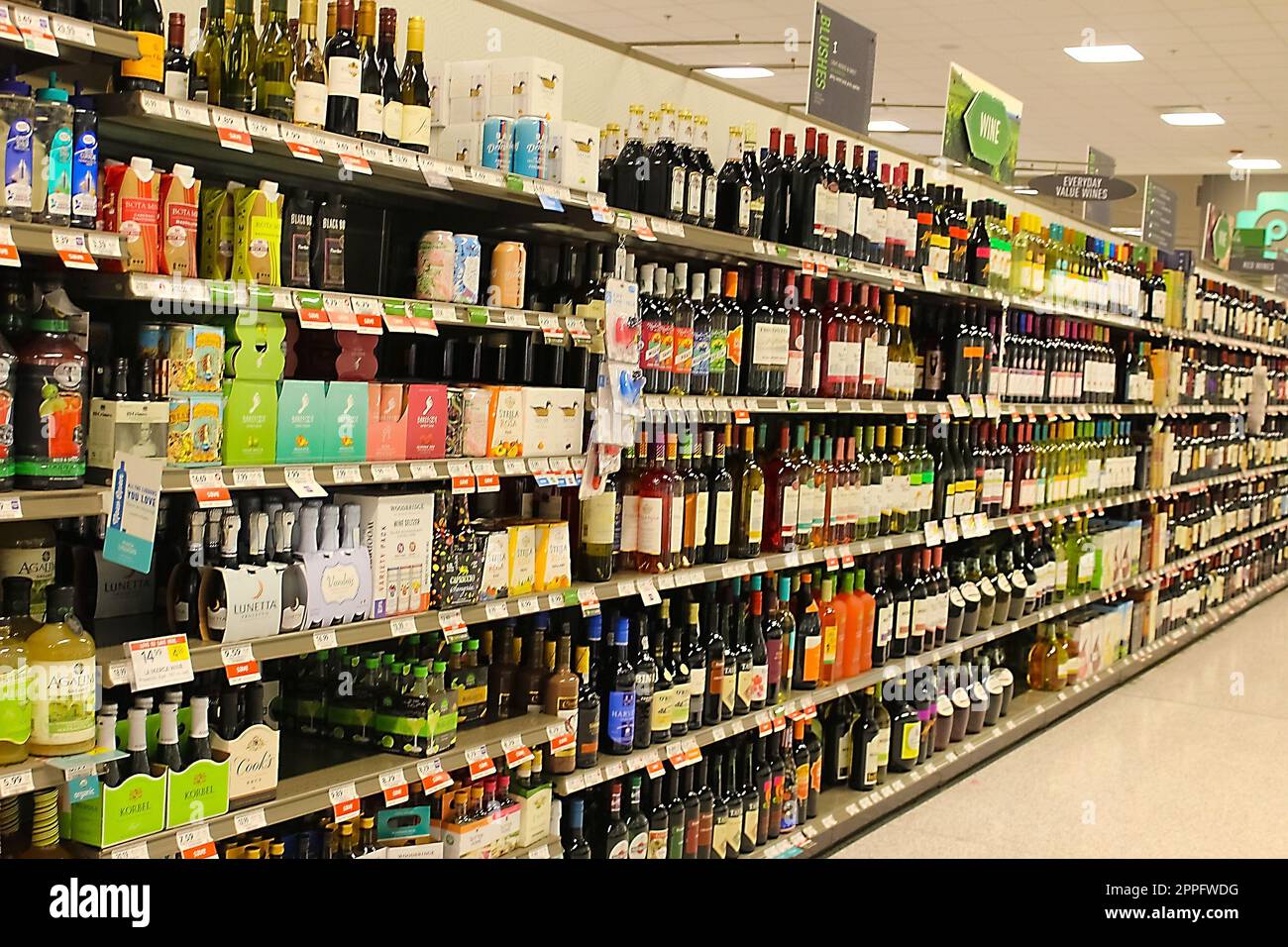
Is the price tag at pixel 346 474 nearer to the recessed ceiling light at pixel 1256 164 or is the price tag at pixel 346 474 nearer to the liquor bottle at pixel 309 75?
the liquor bottle at pixel 309 75

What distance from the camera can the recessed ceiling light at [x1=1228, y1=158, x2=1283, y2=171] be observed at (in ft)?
53.7

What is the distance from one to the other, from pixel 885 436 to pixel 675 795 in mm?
1807

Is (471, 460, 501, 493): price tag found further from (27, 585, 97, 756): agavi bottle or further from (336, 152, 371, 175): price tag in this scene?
(27, 585, 97, 756): agavi bottle

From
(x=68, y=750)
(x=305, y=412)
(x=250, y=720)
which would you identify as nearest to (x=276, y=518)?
(x=305, y=412)

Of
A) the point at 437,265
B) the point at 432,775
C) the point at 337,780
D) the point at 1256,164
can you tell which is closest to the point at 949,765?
the point at 432,775

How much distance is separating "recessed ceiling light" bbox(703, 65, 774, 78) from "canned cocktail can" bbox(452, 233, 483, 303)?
10187 mm

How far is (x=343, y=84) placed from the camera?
272 centimetres

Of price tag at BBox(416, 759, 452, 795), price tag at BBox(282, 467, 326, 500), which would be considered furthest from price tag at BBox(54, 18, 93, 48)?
price tag at BBox(416, 759, 452, 795)

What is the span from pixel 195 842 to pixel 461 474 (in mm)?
976

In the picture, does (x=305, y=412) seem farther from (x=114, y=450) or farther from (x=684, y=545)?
(x=684, y=545)

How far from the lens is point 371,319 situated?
9.05 ft

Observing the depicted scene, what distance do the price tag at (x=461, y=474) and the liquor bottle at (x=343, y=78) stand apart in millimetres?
763
